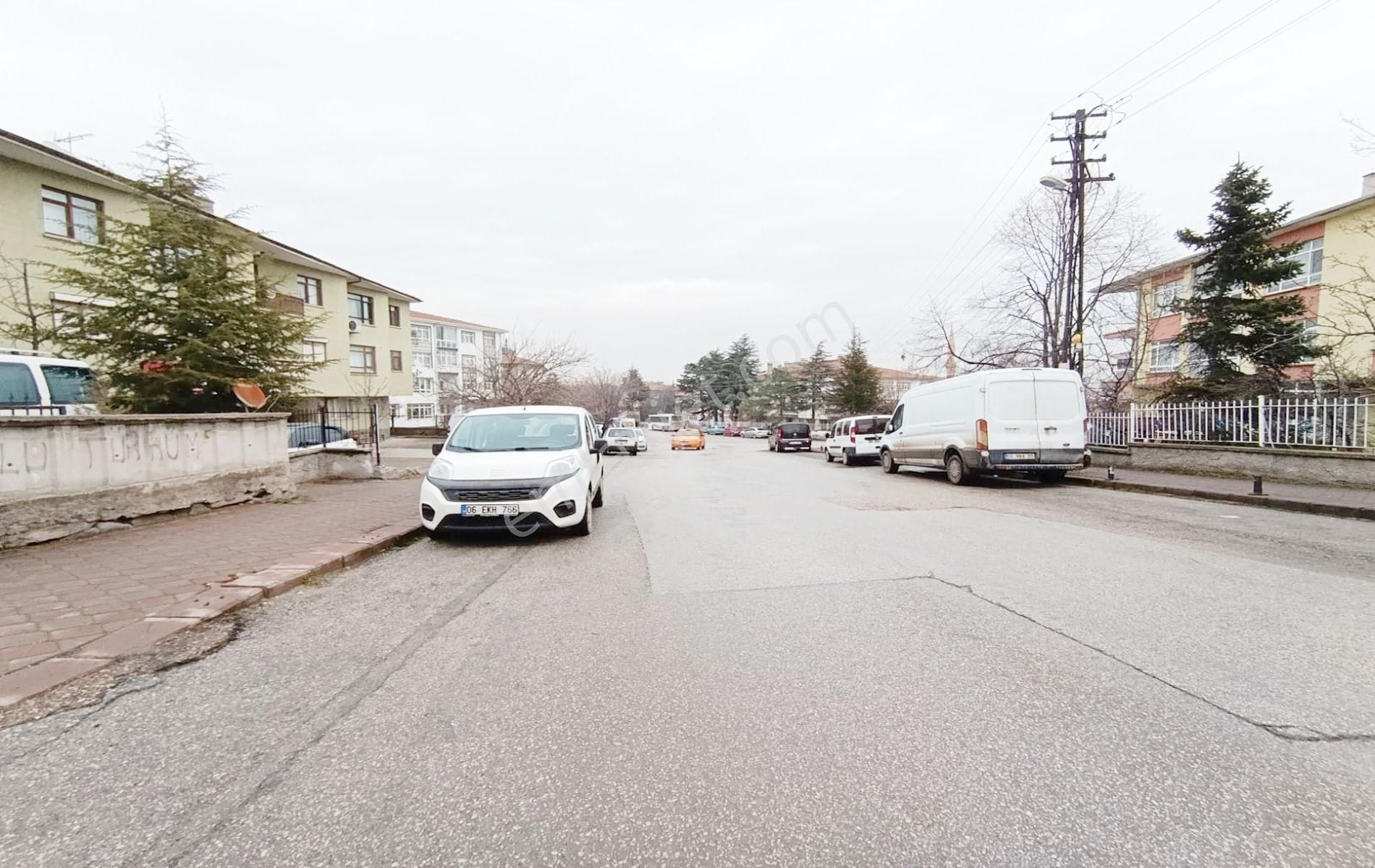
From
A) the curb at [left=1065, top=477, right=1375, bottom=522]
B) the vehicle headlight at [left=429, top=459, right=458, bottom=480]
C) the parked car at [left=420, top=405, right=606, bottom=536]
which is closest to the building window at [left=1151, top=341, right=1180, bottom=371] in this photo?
the curb at [left=1065, top=477, right=1375, bottom=522]

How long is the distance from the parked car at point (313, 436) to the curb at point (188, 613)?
851cm

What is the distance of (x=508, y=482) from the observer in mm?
6863

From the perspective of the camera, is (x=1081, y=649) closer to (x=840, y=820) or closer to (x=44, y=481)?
(x=840, y=820)

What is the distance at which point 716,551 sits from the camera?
6609 mm

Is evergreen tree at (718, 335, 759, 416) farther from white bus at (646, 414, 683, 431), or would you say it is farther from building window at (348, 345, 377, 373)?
building window at (348, 345, 377, 373)

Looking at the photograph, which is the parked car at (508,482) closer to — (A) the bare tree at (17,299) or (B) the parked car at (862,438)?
(A) the bare tree at (17,299)

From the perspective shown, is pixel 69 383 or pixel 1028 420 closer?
pixel 69 383

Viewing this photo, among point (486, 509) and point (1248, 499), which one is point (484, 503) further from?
point (1248, 499)

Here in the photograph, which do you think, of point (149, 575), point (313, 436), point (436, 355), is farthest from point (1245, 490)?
point (436, 355)

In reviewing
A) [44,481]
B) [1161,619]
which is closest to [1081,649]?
[1161,619]

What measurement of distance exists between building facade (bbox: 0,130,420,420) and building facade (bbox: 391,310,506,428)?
807 inches

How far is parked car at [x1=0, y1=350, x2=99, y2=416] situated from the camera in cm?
843

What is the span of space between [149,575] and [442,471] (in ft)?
8.88

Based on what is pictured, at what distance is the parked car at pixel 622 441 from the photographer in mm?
29875
